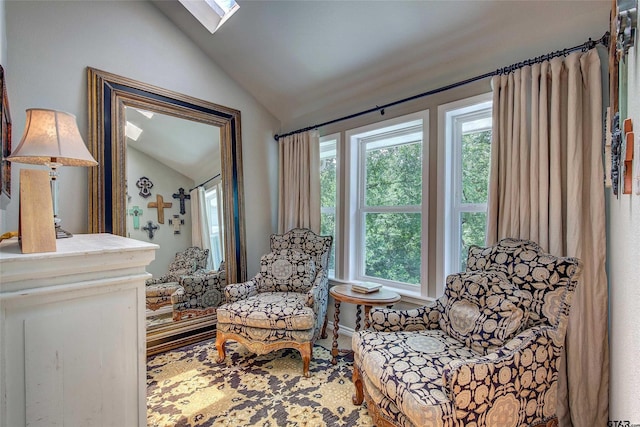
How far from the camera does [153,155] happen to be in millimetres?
2621

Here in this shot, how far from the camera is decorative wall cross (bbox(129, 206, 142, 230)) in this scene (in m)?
2.49

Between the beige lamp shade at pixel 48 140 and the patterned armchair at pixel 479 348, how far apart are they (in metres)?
1.95

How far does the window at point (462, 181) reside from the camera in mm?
2248

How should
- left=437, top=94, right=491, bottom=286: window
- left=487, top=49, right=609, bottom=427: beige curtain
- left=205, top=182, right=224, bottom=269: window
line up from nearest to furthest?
left=487, top=49, right=609, bottom=427: beige curtain → left=437, top=94, right=491, bottom=286: window → left=205, top=182, right=224, bottom=269: window

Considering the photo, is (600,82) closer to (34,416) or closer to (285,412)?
(285,412)

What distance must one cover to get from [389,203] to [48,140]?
2.49 meters

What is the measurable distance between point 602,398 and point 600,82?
5.73ft

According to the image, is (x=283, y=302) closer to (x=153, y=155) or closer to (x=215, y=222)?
(x=215, y=222)

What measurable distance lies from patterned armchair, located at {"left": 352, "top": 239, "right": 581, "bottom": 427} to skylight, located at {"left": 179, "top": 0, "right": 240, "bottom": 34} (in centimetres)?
279

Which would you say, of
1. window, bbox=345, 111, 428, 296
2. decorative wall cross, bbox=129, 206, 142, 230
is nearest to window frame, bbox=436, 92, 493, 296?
window, bbox=345, 111, 428, 296

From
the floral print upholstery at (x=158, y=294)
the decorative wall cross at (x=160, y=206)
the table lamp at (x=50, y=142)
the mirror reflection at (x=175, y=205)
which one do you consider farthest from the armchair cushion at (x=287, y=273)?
the table lamp at (x=50, y=142)

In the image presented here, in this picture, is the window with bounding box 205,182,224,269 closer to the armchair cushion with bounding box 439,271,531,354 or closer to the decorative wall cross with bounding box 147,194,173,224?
the decorative wall cross with bounding box 147,194,173,224

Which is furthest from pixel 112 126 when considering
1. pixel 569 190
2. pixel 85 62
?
pixel 569 190

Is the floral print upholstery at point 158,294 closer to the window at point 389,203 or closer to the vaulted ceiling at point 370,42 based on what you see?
the window at point 389,203
